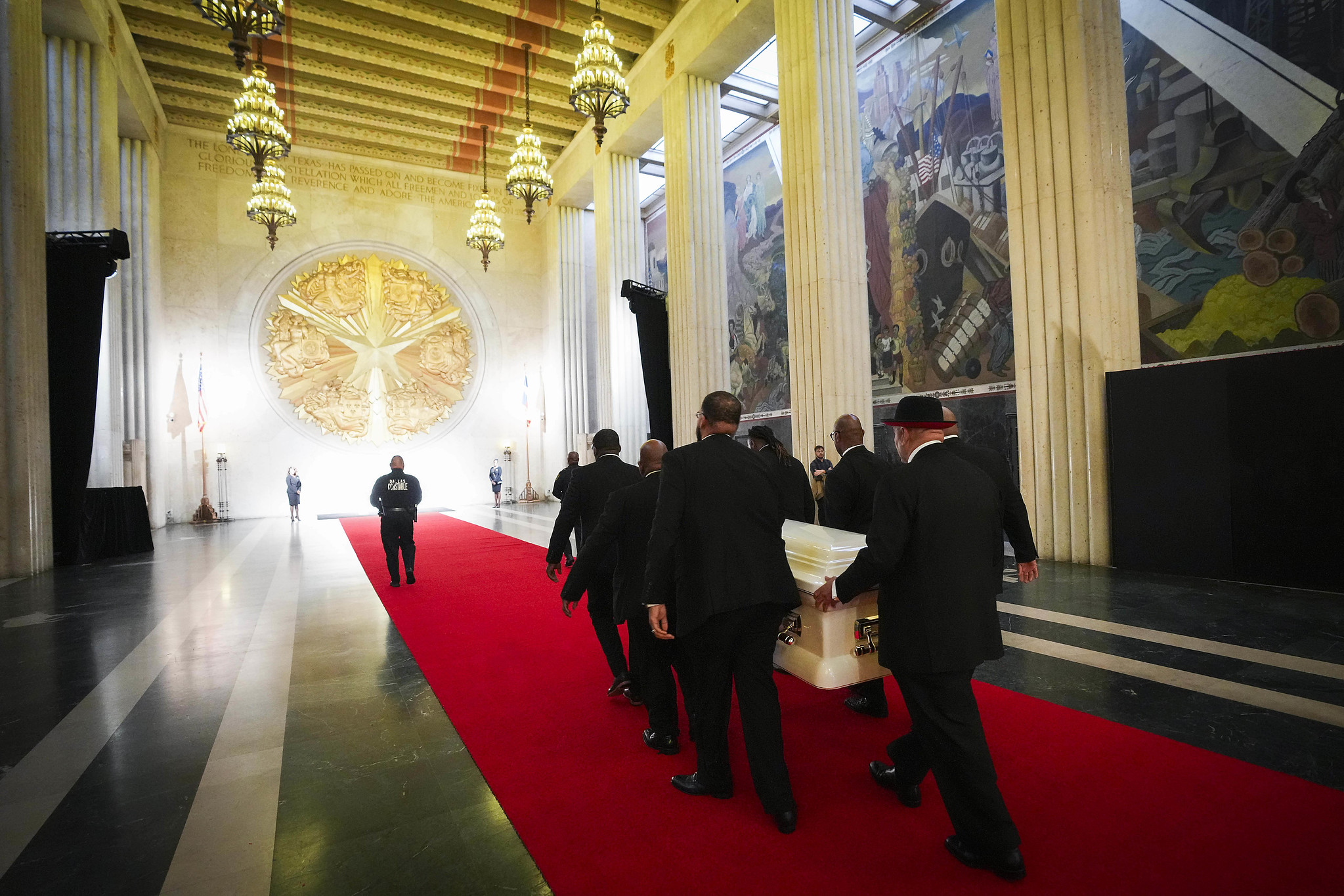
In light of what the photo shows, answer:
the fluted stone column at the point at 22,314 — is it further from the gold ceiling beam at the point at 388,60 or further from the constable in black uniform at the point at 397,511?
the gold ceiling beam at the point at 388,60

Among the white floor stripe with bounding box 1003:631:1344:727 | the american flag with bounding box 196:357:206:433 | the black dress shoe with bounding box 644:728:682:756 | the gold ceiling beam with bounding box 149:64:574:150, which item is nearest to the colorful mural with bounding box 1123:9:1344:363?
the white floor stripe with bounding box 1003:631:1344:727

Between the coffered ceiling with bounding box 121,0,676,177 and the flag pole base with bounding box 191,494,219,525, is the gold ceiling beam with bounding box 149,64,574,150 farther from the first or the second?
the flag pole base with bounding box 191,494,219,525

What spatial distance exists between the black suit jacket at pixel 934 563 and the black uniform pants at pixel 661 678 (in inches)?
43.8

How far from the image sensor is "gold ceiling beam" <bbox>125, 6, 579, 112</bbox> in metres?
12.6

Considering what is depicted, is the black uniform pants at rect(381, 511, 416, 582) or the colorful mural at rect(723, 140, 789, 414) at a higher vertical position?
the colorful mural at rect(723, 140, 789, 414)

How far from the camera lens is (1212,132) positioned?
31.0ft

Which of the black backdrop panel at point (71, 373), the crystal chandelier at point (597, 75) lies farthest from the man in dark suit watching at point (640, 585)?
the black backdrop panel at point (71, 373)

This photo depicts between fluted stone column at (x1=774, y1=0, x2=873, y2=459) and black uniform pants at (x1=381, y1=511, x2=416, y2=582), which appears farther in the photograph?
fluted stone column at (x1=774, y1=0, x2=873, y2=459)

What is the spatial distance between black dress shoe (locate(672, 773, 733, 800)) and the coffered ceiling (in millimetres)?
13632

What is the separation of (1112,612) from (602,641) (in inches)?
149

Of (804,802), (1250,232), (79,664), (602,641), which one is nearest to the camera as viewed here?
(804,802)

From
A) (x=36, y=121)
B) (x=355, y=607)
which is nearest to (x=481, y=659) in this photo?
(x=355, y=607)

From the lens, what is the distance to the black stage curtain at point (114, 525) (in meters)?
9.00

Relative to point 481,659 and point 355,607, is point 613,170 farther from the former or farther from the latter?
point 481,659
